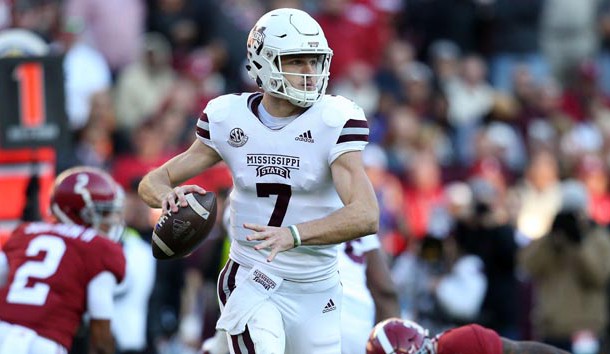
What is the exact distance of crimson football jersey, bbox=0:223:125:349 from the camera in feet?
25.6

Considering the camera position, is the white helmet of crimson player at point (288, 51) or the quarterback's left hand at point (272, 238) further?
the white helmet of crimson player at point (288, 51)

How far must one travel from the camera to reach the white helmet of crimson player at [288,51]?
6.82 m

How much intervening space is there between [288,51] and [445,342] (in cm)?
161

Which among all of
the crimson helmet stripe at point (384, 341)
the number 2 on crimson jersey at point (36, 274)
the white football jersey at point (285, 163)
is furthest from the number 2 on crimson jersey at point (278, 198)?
the number 2 on crimson jersey at point (36, 274)

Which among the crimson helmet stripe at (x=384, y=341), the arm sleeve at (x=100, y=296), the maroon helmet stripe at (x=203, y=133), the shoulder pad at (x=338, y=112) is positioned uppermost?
the shoulder pad at (x=338, y=112)

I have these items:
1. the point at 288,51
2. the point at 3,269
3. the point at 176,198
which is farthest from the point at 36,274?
the point at 288,51

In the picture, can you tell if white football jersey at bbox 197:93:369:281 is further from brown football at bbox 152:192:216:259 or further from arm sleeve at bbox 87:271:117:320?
arm sleeve at bbox 87:271:117:320

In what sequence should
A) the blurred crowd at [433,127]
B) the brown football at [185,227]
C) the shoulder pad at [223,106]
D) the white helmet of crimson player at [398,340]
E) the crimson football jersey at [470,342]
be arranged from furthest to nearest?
the blurred crowd at [433,127] < the white helmet of crimson player at [398,340] < the crimson football jersey at [470,342] < the shoulder pad at [223,106] < the brown football at [185,227]

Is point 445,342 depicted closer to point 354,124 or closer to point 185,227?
point 354,124

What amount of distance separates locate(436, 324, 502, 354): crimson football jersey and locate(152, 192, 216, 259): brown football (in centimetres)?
131

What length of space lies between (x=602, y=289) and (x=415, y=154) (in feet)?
10.8

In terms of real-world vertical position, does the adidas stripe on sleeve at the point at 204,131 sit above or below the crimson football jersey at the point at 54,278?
above

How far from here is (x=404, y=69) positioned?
1543 centimetres

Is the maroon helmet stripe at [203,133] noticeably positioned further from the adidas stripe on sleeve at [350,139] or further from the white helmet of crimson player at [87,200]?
the white helmet of crimson player at [87,200]
